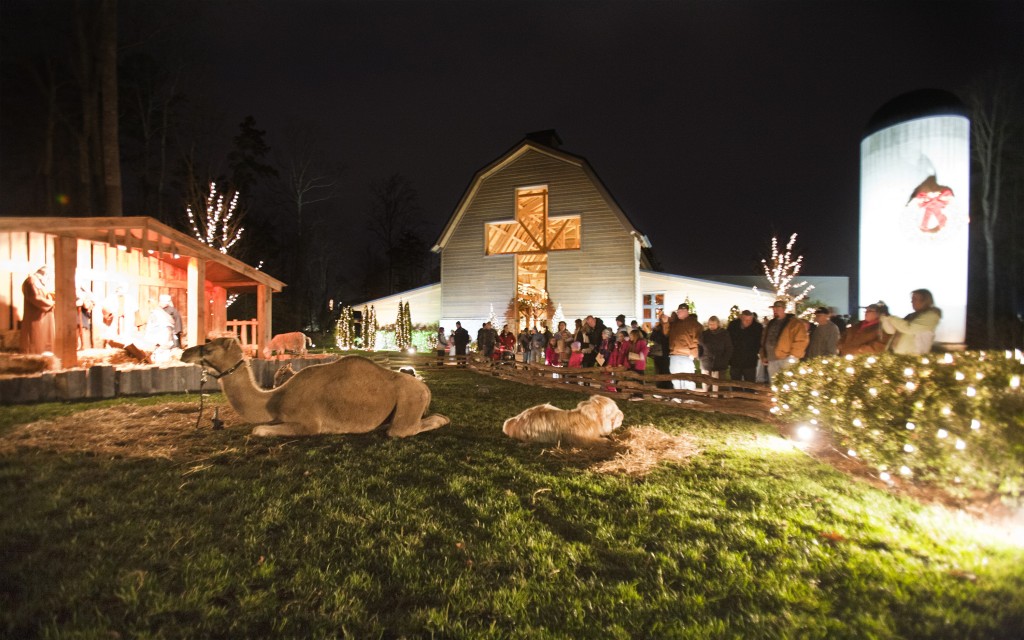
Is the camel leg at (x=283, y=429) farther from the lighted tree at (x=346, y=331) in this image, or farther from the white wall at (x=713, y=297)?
the lighted tree at (x=346, y=331)

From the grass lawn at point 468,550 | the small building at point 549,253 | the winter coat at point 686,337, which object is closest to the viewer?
the grass lawn at point 468,550

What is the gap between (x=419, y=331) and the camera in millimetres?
27250

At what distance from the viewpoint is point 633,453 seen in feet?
20.1

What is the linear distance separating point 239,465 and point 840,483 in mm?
A: 6563

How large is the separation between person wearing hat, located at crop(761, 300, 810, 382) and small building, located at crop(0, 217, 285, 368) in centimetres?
1403

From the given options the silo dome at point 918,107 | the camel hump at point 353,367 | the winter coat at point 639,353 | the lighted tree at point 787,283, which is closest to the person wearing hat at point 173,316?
the camel hump at point 353,367

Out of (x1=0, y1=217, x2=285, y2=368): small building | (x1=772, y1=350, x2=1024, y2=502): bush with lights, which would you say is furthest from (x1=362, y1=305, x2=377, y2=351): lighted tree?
(x1=772, y1=350, x2=1024, y2=502): bush with lights

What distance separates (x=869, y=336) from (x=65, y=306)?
16.4m

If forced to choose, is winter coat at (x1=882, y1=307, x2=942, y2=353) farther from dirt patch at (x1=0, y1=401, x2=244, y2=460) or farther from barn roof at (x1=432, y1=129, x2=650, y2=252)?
barn roof at (x1=432, y1=129, x2=650, y2=252)

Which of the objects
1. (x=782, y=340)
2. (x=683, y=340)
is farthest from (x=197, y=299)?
(x=782, y=340)

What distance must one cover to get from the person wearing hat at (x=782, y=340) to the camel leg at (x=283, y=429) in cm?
786

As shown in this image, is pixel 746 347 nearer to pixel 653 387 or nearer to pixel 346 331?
pixel 653 387

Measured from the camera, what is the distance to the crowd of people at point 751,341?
694 cm

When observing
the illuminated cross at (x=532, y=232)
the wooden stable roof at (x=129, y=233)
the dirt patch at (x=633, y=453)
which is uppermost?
the illuminated cross at (x=532, y=232)
